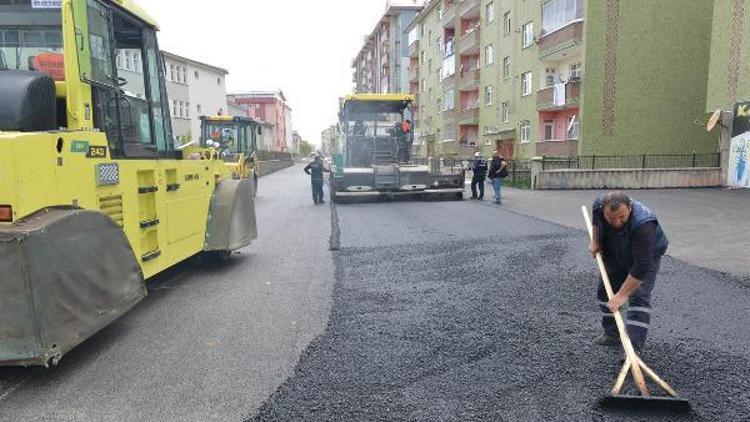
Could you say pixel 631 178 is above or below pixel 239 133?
below

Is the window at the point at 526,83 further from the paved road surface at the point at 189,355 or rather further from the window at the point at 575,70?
the paved road surface at the point at 189,355

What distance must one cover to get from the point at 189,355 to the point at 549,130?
988 inches

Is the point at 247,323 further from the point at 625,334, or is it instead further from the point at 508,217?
the point at 508,217

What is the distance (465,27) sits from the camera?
130 feet

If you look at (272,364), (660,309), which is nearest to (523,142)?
(660,309)

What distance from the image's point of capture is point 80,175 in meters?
3.76

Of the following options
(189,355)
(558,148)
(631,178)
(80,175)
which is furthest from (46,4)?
(558,148)

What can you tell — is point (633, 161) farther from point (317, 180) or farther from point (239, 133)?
point (239, 133)

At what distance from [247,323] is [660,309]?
3806 mm

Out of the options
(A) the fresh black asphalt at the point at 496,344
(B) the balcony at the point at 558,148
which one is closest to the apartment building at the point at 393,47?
(B) the balcony at the point at 558,148

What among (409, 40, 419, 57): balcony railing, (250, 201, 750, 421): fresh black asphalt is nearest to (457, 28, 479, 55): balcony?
(409, 40, 419, 57): balcony railing

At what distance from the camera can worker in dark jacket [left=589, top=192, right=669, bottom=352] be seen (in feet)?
11.2

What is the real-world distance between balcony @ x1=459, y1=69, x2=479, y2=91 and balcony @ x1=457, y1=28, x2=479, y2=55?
1.40 m

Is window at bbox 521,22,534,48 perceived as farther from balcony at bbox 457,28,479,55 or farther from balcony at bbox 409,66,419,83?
balcony at bbox 409,66,419,83
